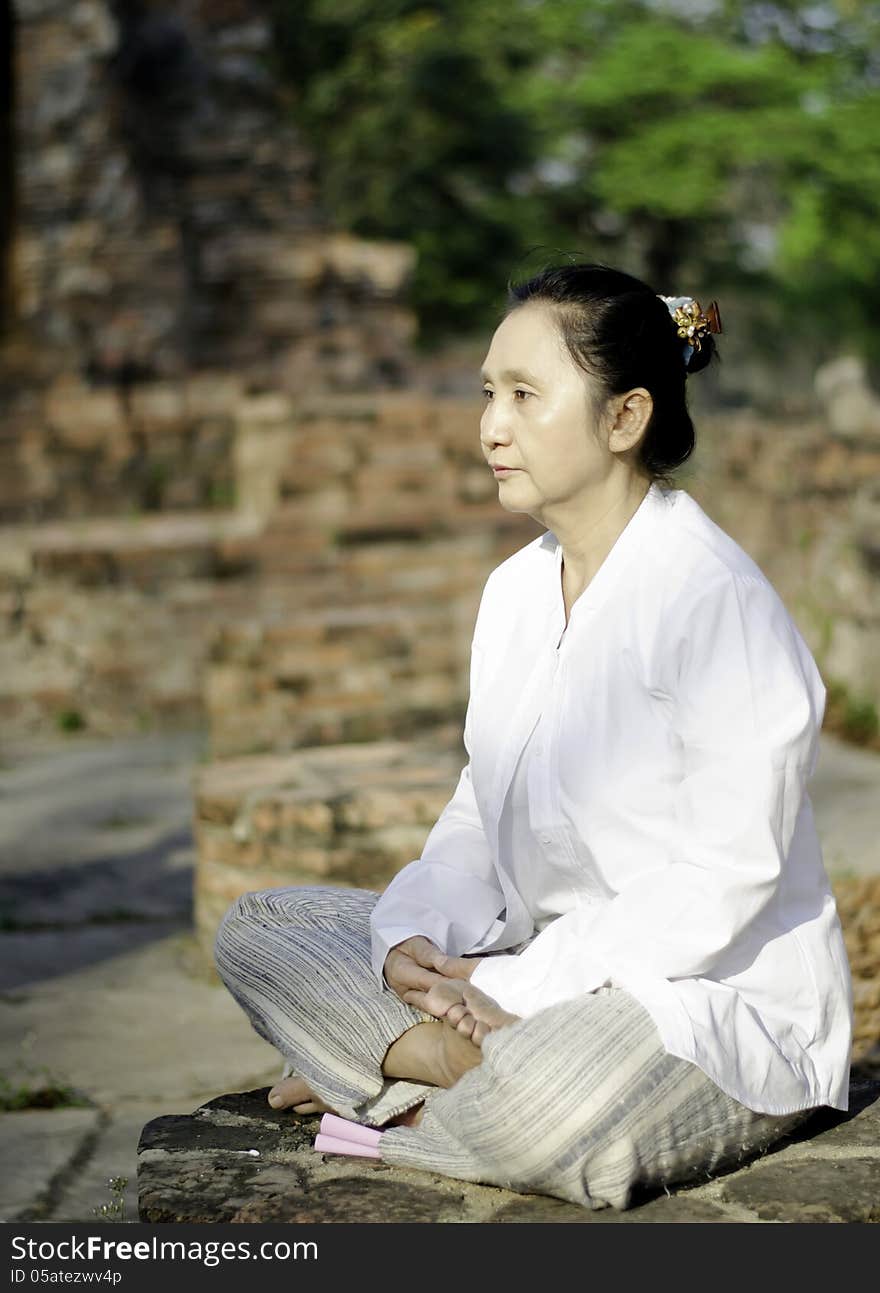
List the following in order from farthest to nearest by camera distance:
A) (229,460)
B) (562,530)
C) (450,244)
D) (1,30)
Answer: (450,244), (1,30), (229,460), (562,530)

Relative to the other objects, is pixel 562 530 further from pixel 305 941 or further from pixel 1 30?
pixel 1 30

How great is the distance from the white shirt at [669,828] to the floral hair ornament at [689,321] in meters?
0.20

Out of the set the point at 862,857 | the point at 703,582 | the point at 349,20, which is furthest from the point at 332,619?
the point at 349,20

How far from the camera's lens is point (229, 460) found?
322 inches

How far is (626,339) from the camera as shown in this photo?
2.09 meters

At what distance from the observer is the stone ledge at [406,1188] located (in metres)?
1.88

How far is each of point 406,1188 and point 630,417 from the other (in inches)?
40.8

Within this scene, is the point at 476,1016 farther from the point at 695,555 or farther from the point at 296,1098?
the point at 695,555

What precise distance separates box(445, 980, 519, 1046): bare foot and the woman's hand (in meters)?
0.07

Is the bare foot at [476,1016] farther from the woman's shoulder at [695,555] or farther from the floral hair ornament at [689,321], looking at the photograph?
the floral hair ornament at [689,321]

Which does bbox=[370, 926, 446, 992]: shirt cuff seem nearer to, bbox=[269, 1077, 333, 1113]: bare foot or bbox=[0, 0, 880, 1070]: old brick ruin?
bbox=[269, 1077, 333, 1113]: bare foot

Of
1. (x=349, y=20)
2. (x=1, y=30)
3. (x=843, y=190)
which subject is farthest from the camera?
(x=843, y=190)

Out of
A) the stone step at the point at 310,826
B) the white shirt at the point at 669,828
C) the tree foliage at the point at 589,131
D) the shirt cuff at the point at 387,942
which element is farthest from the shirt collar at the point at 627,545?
the tree foliage at the point at 589,131

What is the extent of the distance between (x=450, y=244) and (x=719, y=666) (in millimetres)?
18386
